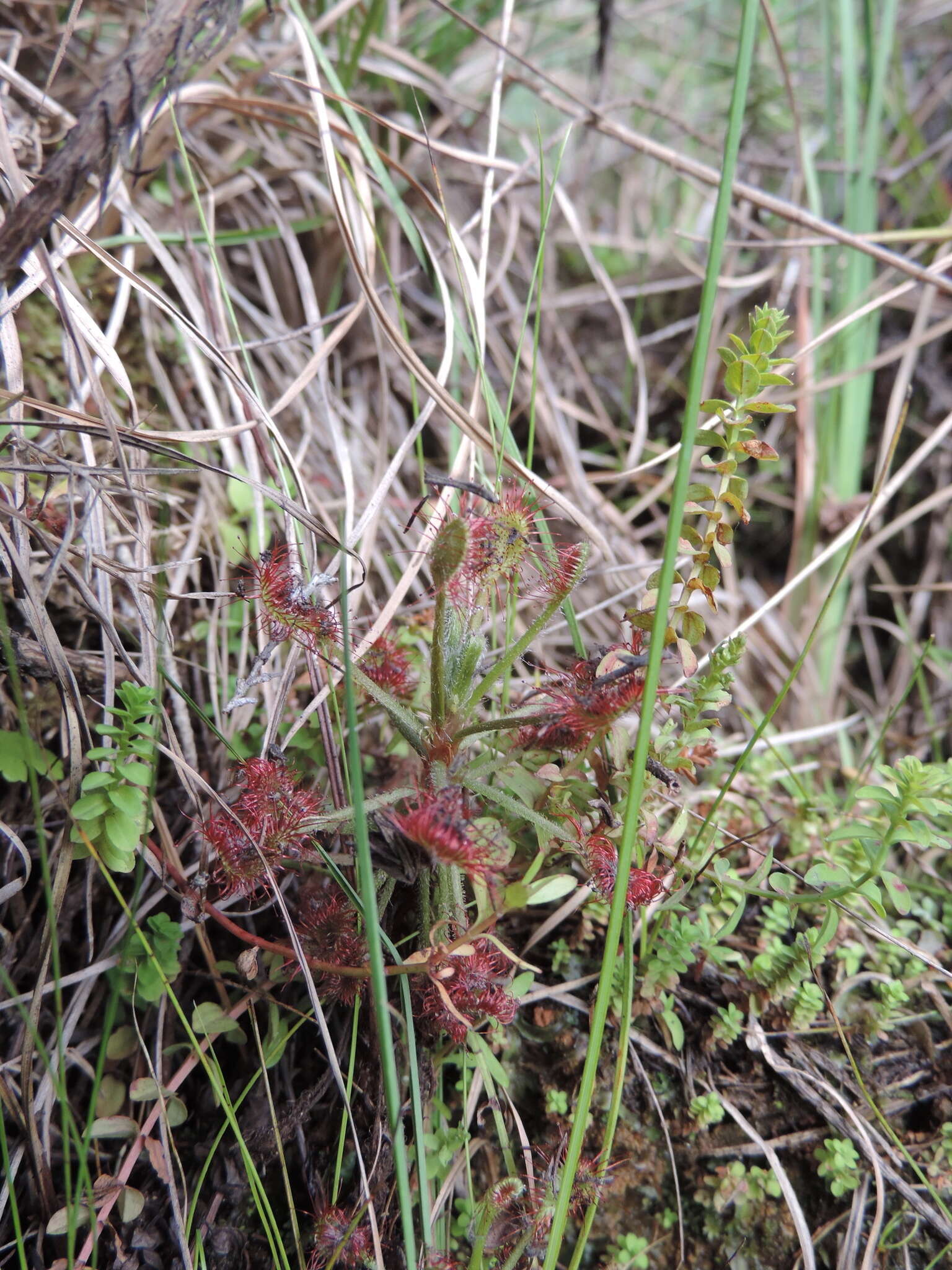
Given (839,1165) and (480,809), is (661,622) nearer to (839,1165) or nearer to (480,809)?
(480,809)

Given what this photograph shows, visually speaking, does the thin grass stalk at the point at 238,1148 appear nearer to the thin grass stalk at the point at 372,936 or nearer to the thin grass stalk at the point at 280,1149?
the thin grass stalk at the point at 280,1149

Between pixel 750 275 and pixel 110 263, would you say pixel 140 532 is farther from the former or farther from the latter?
pixel 750 275

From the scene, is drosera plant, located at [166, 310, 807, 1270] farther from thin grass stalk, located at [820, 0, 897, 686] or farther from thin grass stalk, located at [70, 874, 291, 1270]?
thin grass stalk, located at [820, 0, 897, 686]

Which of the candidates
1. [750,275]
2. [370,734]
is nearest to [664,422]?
[750,275]

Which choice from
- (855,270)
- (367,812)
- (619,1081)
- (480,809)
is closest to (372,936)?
(367,812)

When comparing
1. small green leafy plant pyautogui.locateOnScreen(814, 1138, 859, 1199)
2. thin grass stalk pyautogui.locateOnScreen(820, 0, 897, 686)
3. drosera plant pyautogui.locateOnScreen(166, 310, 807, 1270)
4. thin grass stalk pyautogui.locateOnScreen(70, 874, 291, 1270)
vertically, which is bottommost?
small green leafy plant pyautogui.locateOnScreen(814, 1138, 859, 1199)

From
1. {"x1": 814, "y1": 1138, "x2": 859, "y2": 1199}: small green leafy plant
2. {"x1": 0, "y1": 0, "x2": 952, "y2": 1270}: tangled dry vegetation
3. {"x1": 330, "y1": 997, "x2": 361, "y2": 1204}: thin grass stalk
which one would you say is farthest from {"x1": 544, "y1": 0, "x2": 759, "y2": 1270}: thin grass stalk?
{"x1": 814, "y1": 1138, "x2": 859, "y2": 1199}: small green leafy plant

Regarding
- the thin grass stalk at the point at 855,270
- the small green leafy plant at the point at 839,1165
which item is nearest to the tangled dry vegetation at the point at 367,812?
the small green leafy plant at the point at 839,1165
